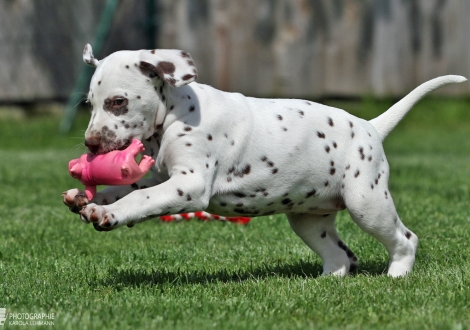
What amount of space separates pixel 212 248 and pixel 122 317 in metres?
2.05

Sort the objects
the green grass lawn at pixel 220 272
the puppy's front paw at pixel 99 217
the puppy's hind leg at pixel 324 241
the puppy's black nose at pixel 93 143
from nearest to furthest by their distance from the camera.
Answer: the green grass lawn at pixel 220 272
the puppy's front paw at pixel 99 217
the puppy's black nose at pixel 93 143
the puppy's hind leg at pixel 324 241

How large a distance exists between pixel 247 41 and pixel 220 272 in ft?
29.5

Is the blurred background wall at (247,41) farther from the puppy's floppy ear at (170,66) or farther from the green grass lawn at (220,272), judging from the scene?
the puppy's floppy ear at (170,66)

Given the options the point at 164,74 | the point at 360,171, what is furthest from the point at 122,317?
the point at 360,171

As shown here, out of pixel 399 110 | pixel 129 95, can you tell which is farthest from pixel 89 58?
pixel 399 110

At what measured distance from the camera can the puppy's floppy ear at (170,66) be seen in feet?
13.8

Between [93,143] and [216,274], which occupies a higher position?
[93,143]

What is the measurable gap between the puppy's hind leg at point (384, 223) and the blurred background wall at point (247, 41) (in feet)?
26.7

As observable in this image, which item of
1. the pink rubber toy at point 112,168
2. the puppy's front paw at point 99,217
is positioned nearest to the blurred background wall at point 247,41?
the pink rubber toy at point 112,168

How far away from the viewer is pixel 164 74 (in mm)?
4230

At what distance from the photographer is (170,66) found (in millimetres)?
4289

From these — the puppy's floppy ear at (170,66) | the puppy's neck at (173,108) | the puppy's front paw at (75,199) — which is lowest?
the puppy's front paw at (75,199)

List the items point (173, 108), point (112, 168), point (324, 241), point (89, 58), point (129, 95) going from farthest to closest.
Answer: point (324, 241) → point (89, 58) → point (173, 108) → point (129, 95) → point (112, 168)

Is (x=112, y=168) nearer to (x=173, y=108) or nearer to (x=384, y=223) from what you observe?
(x=173, y=108)
